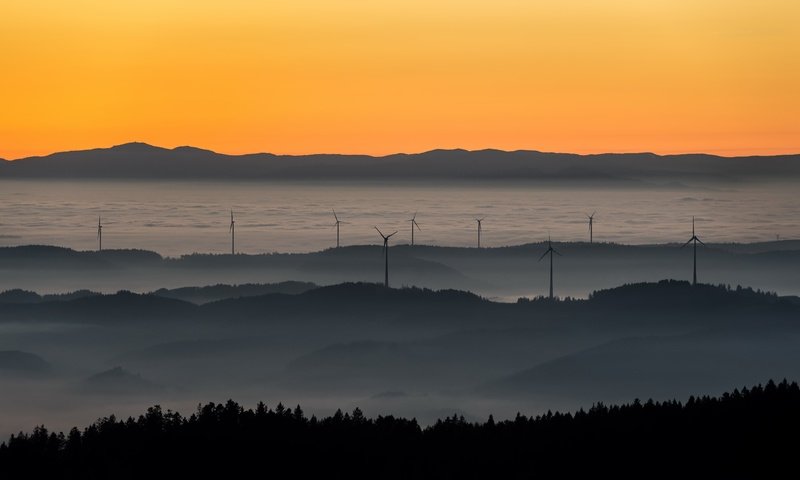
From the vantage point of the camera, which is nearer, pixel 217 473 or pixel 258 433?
pixel 217 473

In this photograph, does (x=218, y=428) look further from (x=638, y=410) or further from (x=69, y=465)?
(x=638, y=410)

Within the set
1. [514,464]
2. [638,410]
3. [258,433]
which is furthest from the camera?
[638,410]

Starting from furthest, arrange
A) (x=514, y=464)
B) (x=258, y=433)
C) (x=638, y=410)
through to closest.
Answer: (x=638, y=410) → (x=258, y=433) → (x=514, y=464)

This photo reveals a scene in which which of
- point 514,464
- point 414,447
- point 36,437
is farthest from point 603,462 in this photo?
point 36,437

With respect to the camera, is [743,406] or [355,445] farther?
[743,406]

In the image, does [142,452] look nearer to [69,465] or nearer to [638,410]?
[69,465]

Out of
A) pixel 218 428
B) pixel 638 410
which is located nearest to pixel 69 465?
pixel 218 428
